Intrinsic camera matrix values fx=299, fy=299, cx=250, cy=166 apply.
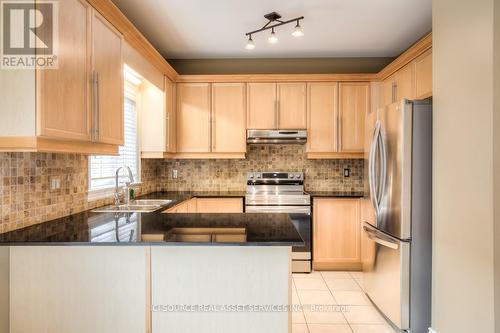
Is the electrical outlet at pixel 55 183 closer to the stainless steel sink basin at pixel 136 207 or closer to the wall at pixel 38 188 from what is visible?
the wall at pixel 38 188

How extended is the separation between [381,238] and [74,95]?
240cm

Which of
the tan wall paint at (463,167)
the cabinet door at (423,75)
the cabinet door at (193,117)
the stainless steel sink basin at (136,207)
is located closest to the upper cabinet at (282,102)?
the cabinet door at (193,117)

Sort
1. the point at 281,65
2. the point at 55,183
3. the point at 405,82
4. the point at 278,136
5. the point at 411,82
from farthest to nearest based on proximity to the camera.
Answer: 1. the point at 281,65
2. the point at 278,136
3. the point at 405,82
4. the point at 411,82
5. the point at 55,183

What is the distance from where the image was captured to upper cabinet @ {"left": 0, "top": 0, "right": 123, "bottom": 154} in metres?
1.44

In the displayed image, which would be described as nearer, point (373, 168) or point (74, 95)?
point (74, 95)

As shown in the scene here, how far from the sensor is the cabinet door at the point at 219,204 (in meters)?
3.62

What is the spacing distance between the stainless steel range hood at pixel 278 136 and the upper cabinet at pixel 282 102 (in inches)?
3.9

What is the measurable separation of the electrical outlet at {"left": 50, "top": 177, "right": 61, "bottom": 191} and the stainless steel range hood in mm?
2179

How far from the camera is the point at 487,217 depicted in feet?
5.28

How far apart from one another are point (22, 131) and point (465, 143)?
2386 mm

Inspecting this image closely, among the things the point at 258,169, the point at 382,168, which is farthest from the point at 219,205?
the point at 382,168

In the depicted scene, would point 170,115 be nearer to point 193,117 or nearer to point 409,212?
point 193,117

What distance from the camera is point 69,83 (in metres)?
1.65

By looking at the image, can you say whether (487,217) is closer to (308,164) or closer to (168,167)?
(308,164)
